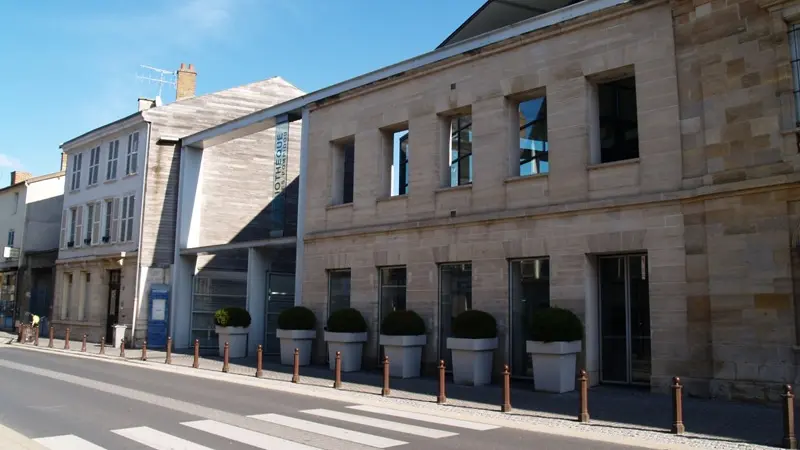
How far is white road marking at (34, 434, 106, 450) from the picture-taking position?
7805 millimetres

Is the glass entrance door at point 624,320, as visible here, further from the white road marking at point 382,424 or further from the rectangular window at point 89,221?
the rectangular window at point 89,221

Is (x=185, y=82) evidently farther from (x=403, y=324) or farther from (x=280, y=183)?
(x=403, y=324)

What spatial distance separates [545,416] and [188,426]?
544 cm

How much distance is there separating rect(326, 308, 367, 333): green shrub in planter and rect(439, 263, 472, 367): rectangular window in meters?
2.33

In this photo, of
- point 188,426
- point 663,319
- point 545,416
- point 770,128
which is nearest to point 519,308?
point 663,319

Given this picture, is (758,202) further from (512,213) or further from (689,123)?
(512,213)

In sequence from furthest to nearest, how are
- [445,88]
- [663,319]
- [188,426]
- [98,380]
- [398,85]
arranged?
[398,85], [445,88], [98,380], [663,319], [188,426]

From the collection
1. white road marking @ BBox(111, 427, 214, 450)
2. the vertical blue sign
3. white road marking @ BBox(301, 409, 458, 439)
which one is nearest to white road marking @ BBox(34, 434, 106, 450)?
white road marking @ BBox(111, 427, 214, 450)

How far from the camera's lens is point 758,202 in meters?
12.1

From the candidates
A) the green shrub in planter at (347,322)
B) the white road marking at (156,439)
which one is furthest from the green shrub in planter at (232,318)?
the white road marking at (156,439)

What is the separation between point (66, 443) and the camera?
8.06 meters

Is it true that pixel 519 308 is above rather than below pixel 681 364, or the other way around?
above

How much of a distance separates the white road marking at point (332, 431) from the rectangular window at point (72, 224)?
26.2 m

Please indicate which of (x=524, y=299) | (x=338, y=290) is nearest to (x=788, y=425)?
(x=524, y=299)
